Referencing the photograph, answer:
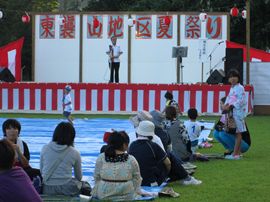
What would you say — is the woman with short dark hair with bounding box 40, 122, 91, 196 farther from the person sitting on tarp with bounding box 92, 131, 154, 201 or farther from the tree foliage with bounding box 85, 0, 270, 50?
the tree foliage with bounding box 85, 0, 270, 50

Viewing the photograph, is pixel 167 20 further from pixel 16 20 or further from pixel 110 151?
pixel 16 20

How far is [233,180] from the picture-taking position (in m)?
10.1

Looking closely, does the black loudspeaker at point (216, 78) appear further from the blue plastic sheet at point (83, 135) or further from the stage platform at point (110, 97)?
the blue plastic sheet at point (83, 135)

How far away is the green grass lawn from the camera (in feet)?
28.5

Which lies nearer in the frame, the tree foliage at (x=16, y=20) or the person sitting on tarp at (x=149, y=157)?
the person sitting on tarp at (x=149, y=157)

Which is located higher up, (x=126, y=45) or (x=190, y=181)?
(x=126, y=45)

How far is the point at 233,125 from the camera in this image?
12.8 m

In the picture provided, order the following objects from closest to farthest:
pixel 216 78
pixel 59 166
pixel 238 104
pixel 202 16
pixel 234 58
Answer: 1. pixel 59 166
2. pixel 238 104
3. pixel 234 58
4. pixel 216 78
5. pixel 202 16

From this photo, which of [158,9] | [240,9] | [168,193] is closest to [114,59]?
[240,9]

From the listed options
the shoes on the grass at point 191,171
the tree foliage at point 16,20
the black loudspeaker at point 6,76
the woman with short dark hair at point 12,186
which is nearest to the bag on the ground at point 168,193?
the shoes on the grass at point 191,171

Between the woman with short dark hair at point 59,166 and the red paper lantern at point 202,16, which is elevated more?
the red paper lantern at point 202,16

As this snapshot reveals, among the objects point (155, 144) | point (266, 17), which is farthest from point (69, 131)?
point (266, 17)

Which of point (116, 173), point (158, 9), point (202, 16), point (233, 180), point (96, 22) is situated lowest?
point (233, 180)

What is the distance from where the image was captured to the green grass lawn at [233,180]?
8.70 m
